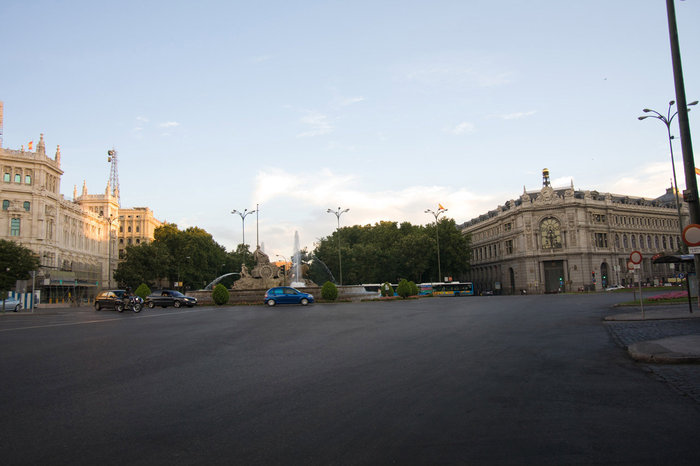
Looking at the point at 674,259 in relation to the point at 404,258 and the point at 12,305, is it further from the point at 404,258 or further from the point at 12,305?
the point at 404,258

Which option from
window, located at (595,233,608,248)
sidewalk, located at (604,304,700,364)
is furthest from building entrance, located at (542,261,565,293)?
sidewalk, located at (604,304,700,364)

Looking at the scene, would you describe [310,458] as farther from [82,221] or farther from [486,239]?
[486,239]

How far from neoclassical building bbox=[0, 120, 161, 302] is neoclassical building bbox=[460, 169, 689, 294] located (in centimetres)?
6878

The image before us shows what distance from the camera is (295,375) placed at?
7609 mm

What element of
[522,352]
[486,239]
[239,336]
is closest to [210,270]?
[486,239]

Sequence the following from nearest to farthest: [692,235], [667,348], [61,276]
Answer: [667,348]
[692,235]
[61,276]

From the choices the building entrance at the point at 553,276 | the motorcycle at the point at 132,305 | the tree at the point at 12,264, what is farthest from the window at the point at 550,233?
the tree at the point at 12,264

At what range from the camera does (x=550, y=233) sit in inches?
3258

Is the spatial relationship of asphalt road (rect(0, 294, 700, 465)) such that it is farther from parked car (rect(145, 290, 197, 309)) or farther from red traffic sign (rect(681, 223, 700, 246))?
parked car (rect(145, 290, 197, 309))

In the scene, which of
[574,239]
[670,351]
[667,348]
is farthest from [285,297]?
[574,239]

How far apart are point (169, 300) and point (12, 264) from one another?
84.0ft

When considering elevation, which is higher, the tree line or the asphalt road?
the tree line

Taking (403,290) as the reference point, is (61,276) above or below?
above

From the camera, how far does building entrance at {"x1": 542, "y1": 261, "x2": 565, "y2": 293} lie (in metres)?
81.4
